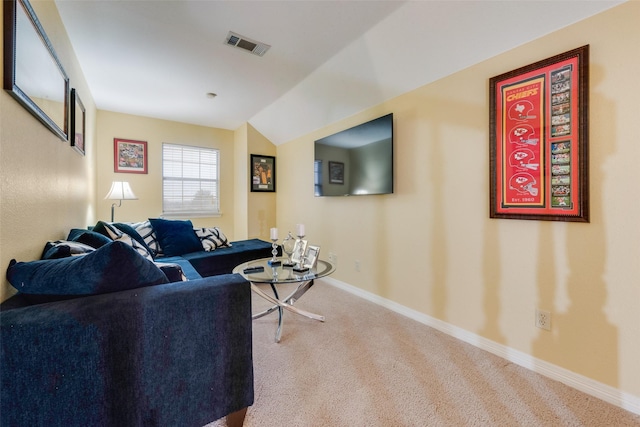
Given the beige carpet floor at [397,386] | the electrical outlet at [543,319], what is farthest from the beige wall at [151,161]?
the electrical outlet at [543,319]

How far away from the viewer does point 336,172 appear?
3.25 m

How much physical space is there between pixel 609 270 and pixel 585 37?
1.29 metres

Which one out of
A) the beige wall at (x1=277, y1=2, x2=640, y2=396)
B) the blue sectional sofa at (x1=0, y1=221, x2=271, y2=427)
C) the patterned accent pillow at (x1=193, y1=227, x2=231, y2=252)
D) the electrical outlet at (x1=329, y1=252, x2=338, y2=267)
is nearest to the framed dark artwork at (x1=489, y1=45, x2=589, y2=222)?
the beige wall at (x1=277, y1=2, x2=640, y2=396)

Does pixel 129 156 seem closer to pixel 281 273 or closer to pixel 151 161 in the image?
pixel 151 161

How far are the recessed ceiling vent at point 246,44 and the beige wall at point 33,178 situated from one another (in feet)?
3.65

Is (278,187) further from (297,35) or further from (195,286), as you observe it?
(195,286)

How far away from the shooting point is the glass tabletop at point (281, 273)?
1.96m

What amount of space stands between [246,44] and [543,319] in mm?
3004

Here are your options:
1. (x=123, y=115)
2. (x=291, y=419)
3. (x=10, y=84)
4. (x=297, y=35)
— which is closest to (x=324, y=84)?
(x=297, y=35)

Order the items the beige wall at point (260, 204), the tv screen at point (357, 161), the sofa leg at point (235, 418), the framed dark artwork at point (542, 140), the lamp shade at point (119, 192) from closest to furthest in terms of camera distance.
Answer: the sofa leg at point (235, 418) < the framed dark artwork at point (542, 140) < the tv screen at point (357, 161) < the lamp shade at point (119, 192) < the beige wall at point (260, 204)

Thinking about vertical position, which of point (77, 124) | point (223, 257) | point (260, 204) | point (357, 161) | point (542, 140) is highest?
point (77, 124)

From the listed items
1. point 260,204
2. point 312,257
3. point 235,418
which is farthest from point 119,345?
point 260,204

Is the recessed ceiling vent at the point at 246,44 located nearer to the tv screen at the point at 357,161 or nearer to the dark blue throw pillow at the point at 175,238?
the tv screen at the point at 357,161

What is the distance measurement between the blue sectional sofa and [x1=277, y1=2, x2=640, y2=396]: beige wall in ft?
5.56
